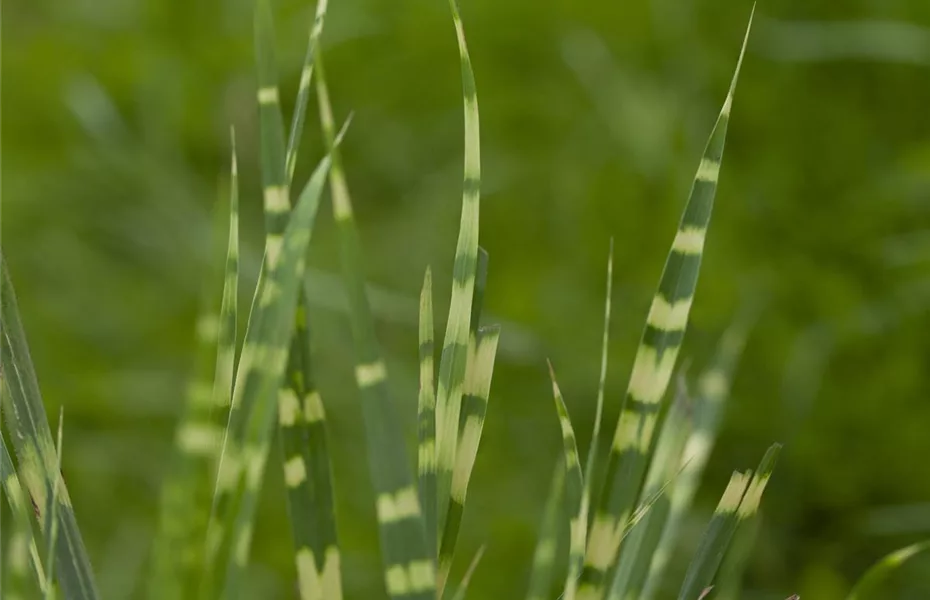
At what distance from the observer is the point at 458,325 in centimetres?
30

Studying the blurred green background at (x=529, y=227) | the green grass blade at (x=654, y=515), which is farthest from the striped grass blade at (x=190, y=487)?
the blurred green background at (x=529, y=227)

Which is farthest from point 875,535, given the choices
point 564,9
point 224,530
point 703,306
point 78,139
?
point 78,139

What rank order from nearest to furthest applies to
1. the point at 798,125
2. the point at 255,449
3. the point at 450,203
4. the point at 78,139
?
the point at 255,449
the point at 798,125
the point at 450,203
the point at 78,139

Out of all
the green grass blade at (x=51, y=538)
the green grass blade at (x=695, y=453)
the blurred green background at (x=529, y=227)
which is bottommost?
the blurred green background at (x=529, y=227)

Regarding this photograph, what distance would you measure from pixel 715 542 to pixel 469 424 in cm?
7

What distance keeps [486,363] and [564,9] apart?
912 mm

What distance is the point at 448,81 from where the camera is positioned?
124 centimetres

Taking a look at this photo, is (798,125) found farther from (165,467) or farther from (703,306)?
(165,467)

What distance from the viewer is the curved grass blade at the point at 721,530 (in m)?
0.29

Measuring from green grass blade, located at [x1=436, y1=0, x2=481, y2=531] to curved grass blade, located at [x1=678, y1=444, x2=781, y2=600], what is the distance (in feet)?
0.22

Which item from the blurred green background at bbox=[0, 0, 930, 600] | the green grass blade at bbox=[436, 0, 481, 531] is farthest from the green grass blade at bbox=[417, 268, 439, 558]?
the blurred green background at bbox=[0, 0, 930, 600]

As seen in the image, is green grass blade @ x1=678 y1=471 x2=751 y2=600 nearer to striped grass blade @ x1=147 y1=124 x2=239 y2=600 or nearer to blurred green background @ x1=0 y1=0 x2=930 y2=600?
striped grass blade @ x1=147 y1=124 x2=239 y2=600

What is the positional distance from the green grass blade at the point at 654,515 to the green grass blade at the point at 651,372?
1 centimetres

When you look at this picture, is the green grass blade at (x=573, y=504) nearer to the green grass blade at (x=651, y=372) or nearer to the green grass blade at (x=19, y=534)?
the green grass blade at (x=651, y=372)
